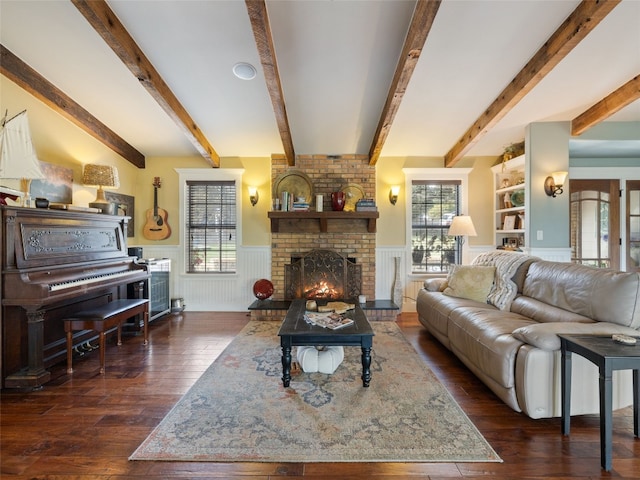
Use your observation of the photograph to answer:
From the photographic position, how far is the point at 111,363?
108 inches

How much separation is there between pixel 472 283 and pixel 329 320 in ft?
5.83

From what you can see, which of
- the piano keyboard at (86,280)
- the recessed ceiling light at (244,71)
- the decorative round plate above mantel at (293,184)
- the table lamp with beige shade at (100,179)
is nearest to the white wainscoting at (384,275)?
the decorative round plate above mantel at (293,184)

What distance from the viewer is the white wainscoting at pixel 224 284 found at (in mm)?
4652

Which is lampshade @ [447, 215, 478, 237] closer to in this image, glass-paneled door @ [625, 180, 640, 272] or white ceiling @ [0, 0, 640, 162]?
white ceiling @ [0, 0, 640, 162]

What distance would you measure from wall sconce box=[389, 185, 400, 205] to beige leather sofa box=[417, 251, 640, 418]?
77.1 inches

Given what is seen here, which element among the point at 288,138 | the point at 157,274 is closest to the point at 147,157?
the point at 157,274

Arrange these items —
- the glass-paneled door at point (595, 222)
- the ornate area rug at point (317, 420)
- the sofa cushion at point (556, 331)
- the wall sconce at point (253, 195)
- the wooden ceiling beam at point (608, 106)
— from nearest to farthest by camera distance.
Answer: the ornate area rug at point (317, 420)
the sofa cushion at point (556, 331)
the wooden ceiling beam at point (608, 106)
the glass-paneled door at point (595, 222)
the wall sconce at point (253, 195)

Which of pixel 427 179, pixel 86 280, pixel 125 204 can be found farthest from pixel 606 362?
pixel 125 204

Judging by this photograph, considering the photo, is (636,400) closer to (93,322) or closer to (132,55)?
(93,322)

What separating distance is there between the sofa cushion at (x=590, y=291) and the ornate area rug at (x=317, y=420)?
1.20 metres

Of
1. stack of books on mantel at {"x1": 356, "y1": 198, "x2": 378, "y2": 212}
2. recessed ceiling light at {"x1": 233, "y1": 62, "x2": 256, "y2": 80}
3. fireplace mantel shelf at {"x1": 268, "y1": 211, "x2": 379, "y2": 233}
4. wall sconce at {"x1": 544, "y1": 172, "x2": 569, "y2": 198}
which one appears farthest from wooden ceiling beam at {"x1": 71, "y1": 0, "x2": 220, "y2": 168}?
wall sconce at {"x1": 544, "y1": 172, "x2": 569, "y2": 198}

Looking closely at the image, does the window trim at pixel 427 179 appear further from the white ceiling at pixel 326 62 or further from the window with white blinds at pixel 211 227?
the window with white blinds at pixel 211 227

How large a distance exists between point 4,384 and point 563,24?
17.0ft

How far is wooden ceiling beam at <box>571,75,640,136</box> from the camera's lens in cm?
308
